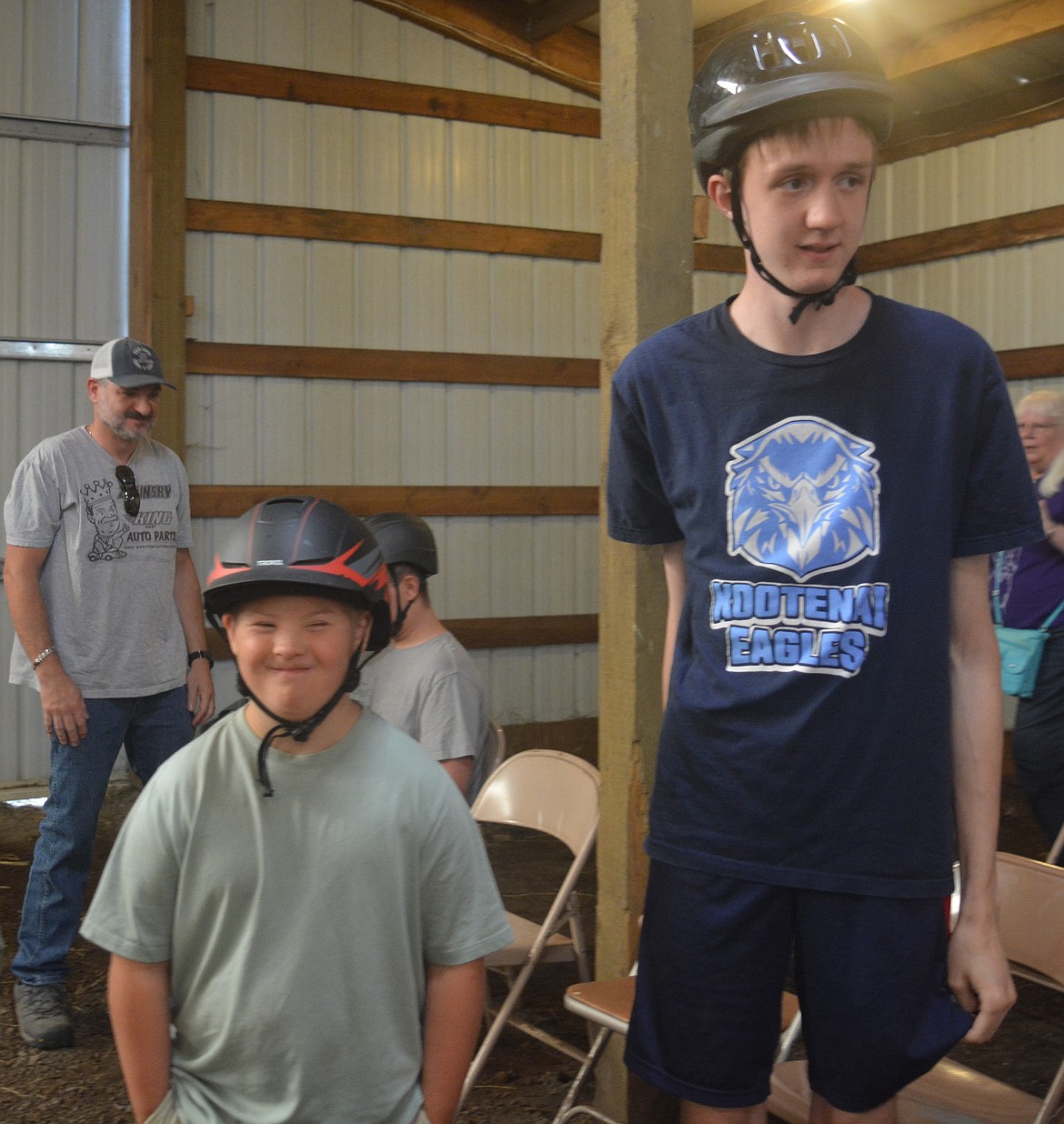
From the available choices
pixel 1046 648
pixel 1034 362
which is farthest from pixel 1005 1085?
pixel 1034 362

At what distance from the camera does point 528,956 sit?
3172 mm

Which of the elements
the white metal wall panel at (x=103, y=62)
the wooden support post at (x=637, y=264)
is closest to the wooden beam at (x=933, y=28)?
the white metal wall panel at (x=103, y=62)

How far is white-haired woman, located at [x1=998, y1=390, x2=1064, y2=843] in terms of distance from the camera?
4168 mm

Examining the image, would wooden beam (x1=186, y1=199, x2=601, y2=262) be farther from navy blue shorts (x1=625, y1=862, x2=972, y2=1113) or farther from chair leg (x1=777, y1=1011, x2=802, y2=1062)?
navy blue shorts (x1=625, y1=862, x2=972, y2=1113)

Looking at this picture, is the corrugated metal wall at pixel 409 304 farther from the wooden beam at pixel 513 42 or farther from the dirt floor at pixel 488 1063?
the dirt floor at pixel 488 1063

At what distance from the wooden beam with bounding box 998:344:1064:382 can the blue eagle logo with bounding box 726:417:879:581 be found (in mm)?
6503

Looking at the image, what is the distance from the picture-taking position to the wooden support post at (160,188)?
707 centimetres

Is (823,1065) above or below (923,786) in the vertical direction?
below

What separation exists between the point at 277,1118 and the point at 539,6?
24.9 ft

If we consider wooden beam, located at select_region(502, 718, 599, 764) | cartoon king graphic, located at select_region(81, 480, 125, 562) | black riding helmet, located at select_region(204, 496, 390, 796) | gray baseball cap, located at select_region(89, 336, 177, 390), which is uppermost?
gray baseball cap, located at select_region(89, 336, 177, 390)

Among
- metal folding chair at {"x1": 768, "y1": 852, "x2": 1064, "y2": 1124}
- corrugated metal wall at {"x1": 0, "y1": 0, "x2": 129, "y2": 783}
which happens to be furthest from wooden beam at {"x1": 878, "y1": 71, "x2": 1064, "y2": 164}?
metal folding chair at {"x1": 768, "y1": 852, "x2": 1064, "y2": 1124}

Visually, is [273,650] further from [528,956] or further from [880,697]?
[528,956]

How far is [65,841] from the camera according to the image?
12.4 ft

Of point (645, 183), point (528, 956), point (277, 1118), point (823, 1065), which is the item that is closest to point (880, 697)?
point (823, 1065)
